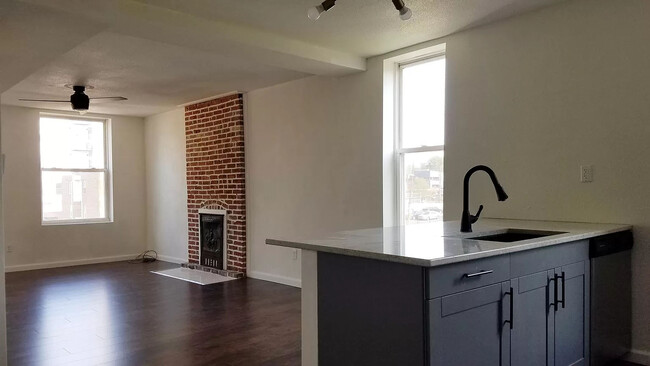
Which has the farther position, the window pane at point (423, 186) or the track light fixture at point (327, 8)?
the window pane at point (423, 186)

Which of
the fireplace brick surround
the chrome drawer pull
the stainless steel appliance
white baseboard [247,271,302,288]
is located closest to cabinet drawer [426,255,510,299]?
the chrome drawer pull

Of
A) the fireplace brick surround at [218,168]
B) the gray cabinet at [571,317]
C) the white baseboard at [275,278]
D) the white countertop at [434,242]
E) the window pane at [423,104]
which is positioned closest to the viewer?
the white countertop at [434,242]

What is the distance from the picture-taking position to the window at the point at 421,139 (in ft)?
14.6

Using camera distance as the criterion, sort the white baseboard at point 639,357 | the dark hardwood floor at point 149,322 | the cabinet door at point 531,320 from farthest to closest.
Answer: the dark hardwood floor at point 149,322 → the white baseboard at point 639,357 → the cabinet door at point 531,320

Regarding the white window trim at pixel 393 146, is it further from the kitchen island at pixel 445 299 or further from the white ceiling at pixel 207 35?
the kitchen island at pixel 445 299

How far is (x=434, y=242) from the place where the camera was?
2365 millimetres

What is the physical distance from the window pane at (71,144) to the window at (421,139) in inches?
215

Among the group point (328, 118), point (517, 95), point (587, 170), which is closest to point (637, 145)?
point (587, 170)

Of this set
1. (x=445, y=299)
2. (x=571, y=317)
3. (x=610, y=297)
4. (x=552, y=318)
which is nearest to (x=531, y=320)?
(x=552, y=318)

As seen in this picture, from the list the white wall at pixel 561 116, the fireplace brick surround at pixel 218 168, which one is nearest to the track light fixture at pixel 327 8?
the white wall at pixel 561 116

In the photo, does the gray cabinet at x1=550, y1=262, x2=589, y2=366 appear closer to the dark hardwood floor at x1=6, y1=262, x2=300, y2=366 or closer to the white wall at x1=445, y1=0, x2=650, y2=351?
the white wall at x1=445, y1=0, x2=650, y2=351

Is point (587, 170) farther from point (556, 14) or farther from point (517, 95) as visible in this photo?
point (556, 14)

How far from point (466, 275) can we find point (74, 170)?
7269 mm

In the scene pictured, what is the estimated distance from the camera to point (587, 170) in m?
3.34
